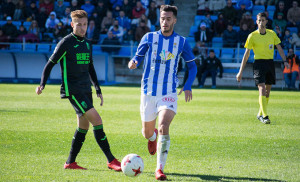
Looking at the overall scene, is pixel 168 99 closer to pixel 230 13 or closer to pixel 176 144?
pixel 176 144

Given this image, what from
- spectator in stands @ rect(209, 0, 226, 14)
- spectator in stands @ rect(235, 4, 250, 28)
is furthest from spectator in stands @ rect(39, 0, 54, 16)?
spectator in stands @ rect(235, 4, 250, 28)

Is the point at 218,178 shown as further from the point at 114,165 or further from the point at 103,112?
the point at 103,112

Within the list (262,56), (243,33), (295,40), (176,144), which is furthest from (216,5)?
(176,144)

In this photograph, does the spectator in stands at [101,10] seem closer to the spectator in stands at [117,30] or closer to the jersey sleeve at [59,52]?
the spectator in stands at [117,30]

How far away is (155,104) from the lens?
5.50 metres

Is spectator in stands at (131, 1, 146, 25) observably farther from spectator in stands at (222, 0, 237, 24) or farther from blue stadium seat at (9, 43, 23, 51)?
blue stadium seat at (9, 43, 23, 51)

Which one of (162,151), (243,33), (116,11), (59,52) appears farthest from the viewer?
(116,11)

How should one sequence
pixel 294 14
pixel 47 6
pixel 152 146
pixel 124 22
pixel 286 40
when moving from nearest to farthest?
1. pixel 152 146
2. pixel 286 40
3. pixel 294 14
4. pixel 124 22
5. pixel 47 6

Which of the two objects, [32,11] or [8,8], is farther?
[8,8]

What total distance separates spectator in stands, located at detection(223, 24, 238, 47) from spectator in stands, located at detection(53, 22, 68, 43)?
8.91 m

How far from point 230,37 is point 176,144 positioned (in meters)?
15.5

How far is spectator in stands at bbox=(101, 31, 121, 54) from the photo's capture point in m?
22.6

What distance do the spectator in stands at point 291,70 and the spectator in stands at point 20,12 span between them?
53.1 ft

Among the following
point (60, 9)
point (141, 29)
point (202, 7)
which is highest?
point (202, 7)
